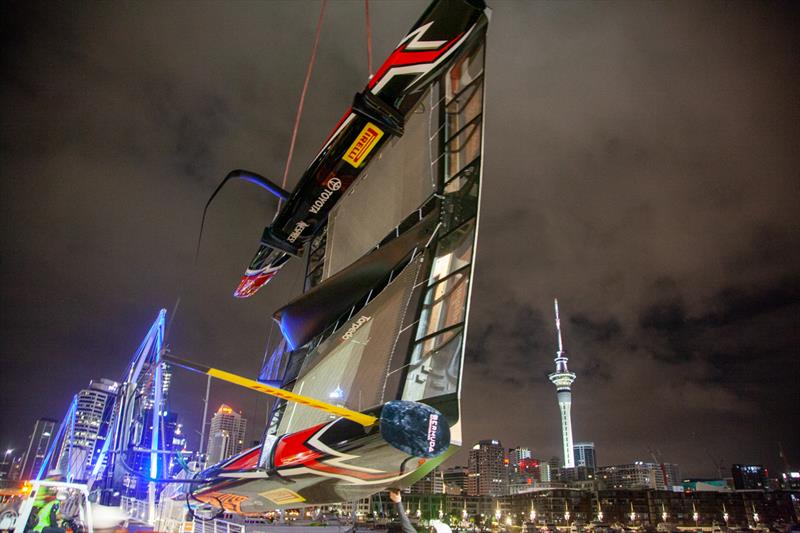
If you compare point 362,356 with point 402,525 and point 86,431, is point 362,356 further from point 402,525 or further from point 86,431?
point 86,431

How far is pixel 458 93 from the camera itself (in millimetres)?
11984

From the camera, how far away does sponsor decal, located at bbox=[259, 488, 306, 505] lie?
10.7 meters

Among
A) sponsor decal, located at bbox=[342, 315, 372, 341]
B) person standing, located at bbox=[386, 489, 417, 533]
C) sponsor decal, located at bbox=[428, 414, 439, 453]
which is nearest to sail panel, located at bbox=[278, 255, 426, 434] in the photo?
sponsor decal, located at bbox=[342, 315, 372, 341]

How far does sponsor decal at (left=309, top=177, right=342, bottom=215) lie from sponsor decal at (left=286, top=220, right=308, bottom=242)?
0.66 metres

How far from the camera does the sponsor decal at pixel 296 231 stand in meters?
14.4

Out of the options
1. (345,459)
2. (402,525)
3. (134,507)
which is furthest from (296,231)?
(134,507)

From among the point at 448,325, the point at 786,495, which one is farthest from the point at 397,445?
the point at 786,495

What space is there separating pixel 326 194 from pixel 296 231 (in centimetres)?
191

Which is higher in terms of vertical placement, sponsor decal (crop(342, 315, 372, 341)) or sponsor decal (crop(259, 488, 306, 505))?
sponsor decal (crop(342, 315, 372, 341))

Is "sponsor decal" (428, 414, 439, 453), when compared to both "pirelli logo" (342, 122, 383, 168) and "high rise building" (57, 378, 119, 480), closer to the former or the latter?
"pirelli logo" (342, 122, 383, 168)

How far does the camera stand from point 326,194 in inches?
526

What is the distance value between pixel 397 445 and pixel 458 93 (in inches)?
346

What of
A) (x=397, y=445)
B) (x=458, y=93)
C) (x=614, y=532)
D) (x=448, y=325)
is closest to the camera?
(x=397, y=445)

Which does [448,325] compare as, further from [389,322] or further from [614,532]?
[614,532]
